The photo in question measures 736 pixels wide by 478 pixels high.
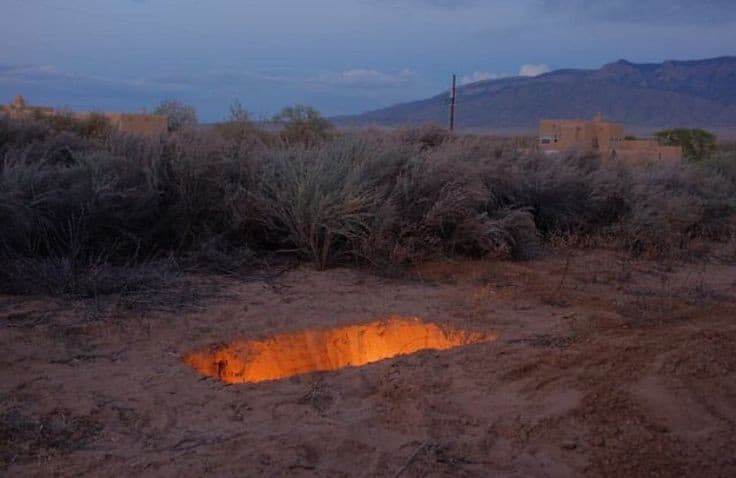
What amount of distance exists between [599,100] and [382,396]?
267 feet

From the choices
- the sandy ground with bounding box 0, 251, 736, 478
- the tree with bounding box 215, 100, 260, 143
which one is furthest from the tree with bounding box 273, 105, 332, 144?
the sandy ground with bounding box 0, 251, 736, 478

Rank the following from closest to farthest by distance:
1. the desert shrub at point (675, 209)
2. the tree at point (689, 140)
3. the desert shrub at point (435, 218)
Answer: the desert shrub at point (435, 218)
the desert shrub at point (675, 209)
the tree at point (689, 140)

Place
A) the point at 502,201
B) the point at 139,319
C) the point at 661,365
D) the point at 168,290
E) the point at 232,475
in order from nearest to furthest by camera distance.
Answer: the point at 232,475
the point at 661,365
the point at 139,319
the point at 168,290
the point at 502,201

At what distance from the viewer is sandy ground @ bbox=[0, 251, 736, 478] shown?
15.8ft

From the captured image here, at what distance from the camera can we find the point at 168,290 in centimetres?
853

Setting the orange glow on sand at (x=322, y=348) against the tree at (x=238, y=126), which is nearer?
the orange glow on sand at (x=322, y=348)

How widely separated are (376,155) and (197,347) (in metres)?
5.40

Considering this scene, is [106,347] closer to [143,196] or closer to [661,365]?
[143,196]

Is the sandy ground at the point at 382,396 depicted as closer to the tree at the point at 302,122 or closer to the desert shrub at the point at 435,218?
the desert shrub at the point at 435,218

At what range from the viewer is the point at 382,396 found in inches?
230

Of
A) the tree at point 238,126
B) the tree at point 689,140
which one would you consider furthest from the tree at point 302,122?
the tree at point 689,140

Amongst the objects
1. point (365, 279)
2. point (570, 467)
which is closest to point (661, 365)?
point (570, 467)

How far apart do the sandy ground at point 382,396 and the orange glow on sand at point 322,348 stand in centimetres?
16

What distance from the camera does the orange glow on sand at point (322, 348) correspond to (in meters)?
7.09
